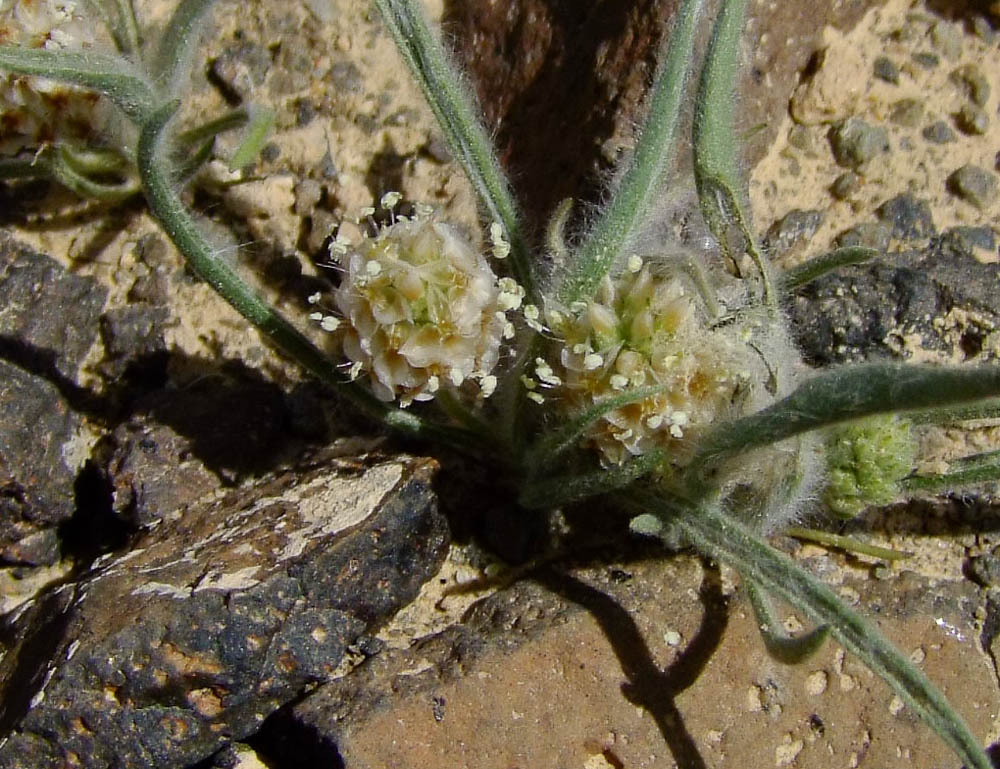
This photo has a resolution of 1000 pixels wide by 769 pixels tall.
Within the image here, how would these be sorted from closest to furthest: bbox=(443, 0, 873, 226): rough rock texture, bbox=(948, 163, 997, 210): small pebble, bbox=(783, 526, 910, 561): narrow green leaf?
bbox=(783, 526, 910, 561): narrow green leaf, bbox=(443, 0, 873, 226): rough rock texture, bbox=(948, 163, 997, 210): small pebble

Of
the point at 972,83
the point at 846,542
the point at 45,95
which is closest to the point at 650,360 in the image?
the point at 846,542

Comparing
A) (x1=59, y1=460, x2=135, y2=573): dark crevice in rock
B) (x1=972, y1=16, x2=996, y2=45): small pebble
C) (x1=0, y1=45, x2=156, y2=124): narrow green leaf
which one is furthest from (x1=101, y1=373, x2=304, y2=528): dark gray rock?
(x1=972, y1=16, x2=996, y2=45): small pebble

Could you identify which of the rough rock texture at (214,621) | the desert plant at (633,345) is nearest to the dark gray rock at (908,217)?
the desert plant at (633,345)

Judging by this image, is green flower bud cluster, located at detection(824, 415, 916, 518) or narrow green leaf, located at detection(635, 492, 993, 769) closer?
narrow green leaf, located at detection(635, 492, 993, 769)

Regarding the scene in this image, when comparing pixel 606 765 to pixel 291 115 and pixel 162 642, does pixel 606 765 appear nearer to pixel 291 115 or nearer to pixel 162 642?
pixel 162 642

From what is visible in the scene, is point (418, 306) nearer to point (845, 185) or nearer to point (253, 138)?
point (253, 138)

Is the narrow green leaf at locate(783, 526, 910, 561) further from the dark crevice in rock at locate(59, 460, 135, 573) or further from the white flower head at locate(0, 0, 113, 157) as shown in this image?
the white flower head at locate(0, 0, 113, 157)

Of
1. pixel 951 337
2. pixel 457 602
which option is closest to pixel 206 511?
pixel 457 602
